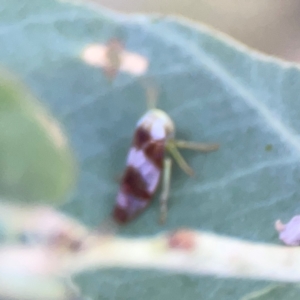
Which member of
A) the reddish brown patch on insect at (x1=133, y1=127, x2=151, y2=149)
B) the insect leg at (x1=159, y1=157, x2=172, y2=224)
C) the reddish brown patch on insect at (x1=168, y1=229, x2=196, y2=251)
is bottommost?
the reddish brown patch on insect at (x1=168, y1=229, x2=196, y2=251)

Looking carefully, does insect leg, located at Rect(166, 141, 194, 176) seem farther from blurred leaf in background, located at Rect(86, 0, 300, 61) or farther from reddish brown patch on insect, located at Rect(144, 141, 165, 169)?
blurred leaf in background, located at Rect(86, 0, 300, 61)

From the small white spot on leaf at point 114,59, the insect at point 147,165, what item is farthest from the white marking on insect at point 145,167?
the small white spot on leaf at point 114,59

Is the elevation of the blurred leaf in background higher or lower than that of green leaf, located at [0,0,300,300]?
higher

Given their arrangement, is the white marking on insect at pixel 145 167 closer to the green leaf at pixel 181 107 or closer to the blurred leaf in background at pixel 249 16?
the green leaf at pixel 181 107

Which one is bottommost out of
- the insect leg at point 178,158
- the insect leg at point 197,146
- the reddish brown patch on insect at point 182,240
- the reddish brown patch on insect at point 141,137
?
the reddish brown patch on insect at point 182,240

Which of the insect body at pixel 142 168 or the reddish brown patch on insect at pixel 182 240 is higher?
the insect body at pixel 142 168

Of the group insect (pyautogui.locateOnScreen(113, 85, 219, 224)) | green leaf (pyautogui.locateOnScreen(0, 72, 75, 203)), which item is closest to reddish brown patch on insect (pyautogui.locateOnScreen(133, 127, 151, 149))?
insect (pyautogui.locateOnScreen(113, 85, 219, 224))
